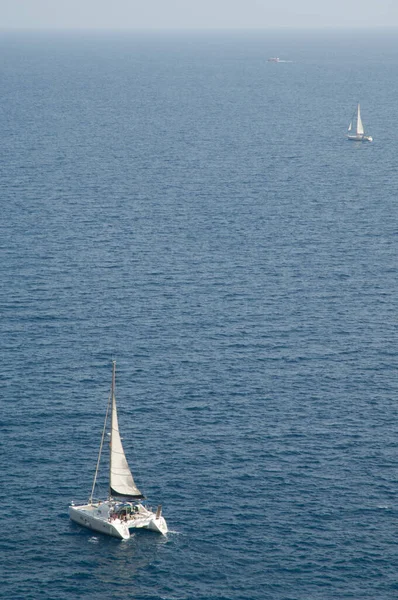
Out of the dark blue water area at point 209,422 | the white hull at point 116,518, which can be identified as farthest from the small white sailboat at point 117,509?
the dark blue water area at point 209,422

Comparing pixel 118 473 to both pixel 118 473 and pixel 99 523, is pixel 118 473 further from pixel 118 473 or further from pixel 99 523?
pixel 99 523

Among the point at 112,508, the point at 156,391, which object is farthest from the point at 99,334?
the point at 112,508

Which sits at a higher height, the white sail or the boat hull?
the white sail

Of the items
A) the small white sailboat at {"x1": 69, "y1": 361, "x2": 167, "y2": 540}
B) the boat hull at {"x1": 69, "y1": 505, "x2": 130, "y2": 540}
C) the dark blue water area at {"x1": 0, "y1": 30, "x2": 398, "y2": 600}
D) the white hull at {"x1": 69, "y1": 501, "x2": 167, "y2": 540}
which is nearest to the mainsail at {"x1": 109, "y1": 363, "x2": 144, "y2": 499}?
the small white sailboat at {"x1": 69, "y1": 361, "x2": 167, "y2": 540}

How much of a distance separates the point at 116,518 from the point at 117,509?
1.30 m

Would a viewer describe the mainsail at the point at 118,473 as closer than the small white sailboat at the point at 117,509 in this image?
No

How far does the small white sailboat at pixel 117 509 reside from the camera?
115794 mm

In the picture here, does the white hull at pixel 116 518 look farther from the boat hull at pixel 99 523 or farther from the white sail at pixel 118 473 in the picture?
the white sail at pixel 118 473

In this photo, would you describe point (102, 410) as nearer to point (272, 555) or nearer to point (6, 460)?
point (6, 460)

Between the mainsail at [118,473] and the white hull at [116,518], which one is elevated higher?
the mainsail at [118,473]

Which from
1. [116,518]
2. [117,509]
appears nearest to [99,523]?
[116,518]

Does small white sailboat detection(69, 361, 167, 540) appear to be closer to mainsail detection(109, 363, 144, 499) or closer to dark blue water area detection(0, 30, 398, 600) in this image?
mainsail detection(109, 363, 144, 499)

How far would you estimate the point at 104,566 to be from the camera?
11031 cm

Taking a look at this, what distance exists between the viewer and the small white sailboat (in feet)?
380
